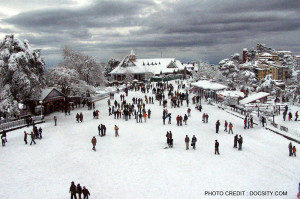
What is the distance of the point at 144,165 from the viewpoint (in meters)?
16.0

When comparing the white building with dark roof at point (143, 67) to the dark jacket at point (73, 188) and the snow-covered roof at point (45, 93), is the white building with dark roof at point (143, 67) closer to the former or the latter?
the snow-covered roof at point (45, 93)

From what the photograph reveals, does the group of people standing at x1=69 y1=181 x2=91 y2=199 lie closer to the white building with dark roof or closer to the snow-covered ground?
the snow-covered ground

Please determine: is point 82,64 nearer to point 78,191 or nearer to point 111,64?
point 78,191

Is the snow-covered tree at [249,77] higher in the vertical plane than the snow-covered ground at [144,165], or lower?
higher

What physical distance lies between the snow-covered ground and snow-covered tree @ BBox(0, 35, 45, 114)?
440cm

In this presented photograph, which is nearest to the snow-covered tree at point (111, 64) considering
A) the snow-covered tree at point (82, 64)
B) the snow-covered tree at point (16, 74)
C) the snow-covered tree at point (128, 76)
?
the snow-covered tree at point (128, 76)

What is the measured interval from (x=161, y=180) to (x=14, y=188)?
275 inches

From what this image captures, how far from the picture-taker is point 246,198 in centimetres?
1232

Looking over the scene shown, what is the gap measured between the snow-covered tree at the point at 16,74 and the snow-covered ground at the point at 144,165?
4.40 metres

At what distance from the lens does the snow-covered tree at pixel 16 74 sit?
86.8 feet

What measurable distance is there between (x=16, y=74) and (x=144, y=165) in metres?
17.5

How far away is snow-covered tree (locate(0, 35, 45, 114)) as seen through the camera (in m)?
26.5

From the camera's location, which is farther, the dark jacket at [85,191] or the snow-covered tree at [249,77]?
the snow-covered tree at [249,77]

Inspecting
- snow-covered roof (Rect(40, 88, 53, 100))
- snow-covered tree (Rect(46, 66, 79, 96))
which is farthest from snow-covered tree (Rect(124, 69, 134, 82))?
snow-covered roof (Rect(40, 88, 53, 100))
